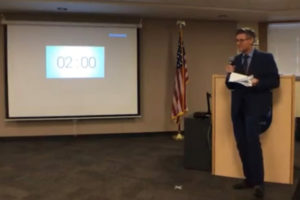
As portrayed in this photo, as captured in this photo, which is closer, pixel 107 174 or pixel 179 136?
pixel 107 174

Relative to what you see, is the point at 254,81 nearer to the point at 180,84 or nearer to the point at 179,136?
the point at 180,84

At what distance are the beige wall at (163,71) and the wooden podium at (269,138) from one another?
2.73m

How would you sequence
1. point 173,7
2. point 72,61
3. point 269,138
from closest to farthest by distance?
1. point 269,138
2. point 173,7
3. point 72,61

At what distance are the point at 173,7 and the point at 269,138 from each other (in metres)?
2.73

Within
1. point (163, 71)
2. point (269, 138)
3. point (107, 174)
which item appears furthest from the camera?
point (163, 71)

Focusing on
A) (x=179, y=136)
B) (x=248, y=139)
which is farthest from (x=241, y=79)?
(x=179, y=136)

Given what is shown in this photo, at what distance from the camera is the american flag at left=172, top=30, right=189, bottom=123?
6000mm

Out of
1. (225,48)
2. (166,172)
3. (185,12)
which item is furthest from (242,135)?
(225,48)

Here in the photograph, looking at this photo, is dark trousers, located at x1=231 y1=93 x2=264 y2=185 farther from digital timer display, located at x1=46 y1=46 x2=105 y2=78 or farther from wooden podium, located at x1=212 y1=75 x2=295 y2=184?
digital timer display, located at x1=46 y1=46 x2=105 y2=78

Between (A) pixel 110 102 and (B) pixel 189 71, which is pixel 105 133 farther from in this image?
(B) pixel 189 71

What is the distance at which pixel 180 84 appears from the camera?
6.02m

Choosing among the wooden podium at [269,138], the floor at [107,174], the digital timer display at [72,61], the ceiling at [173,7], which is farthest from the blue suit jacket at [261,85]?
the digital timer display at [72,61]

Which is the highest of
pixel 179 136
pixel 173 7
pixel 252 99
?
pixel 173 7

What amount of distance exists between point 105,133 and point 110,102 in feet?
1.91
